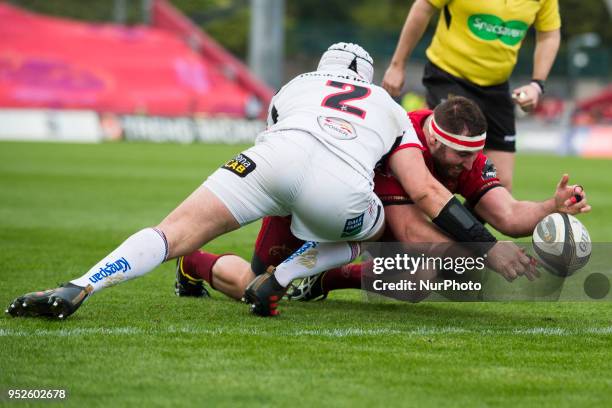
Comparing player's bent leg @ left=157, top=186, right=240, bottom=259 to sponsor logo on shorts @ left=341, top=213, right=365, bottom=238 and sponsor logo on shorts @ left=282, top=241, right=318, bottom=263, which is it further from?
sponsor logo on shorts @ left=341, top=213, right=365, bottom=238

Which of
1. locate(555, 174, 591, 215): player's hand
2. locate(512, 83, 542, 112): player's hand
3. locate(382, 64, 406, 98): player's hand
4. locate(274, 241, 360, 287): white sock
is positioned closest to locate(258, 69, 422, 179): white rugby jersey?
locate(274, 241, 360, 287): white sock

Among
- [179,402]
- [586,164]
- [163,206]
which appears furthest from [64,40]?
[179,402]

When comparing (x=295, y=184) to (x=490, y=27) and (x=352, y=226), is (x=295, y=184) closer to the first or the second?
(x=352, y=226)

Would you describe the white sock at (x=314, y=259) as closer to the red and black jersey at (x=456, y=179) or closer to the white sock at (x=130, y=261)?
the red and black jersey at (x=456, y=179)

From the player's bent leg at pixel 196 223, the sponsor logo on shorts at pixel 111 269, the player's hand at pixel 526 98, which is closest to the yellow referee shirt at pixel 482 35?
the player's hand at pixel 526 98

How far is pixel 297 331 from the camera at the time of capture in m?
5.28

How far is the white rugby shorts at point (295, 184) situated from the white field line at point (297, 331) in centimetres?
56

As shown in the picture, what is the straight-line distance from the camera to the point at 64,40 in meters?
39.2

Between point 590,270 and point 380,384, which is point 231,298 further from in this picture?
point 380,384

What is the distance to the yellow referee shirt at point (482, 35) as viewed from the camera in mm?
7892

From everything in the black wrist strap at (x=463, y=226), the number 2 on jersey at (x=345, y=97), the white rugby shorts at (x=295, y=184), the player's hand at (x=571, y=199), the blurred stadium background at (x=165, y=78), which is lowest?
the blurred stadium background at (x=165, y=78)

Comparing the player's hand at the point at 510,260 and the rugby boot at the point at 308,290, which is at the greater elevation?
Result: the player's hand at the point at 510,260

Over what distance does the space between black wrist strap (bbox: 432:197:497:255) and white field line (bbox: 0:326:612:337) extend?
0.45 meters

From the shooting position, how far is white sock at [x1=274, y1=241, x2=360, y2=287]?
5715 millimetres
